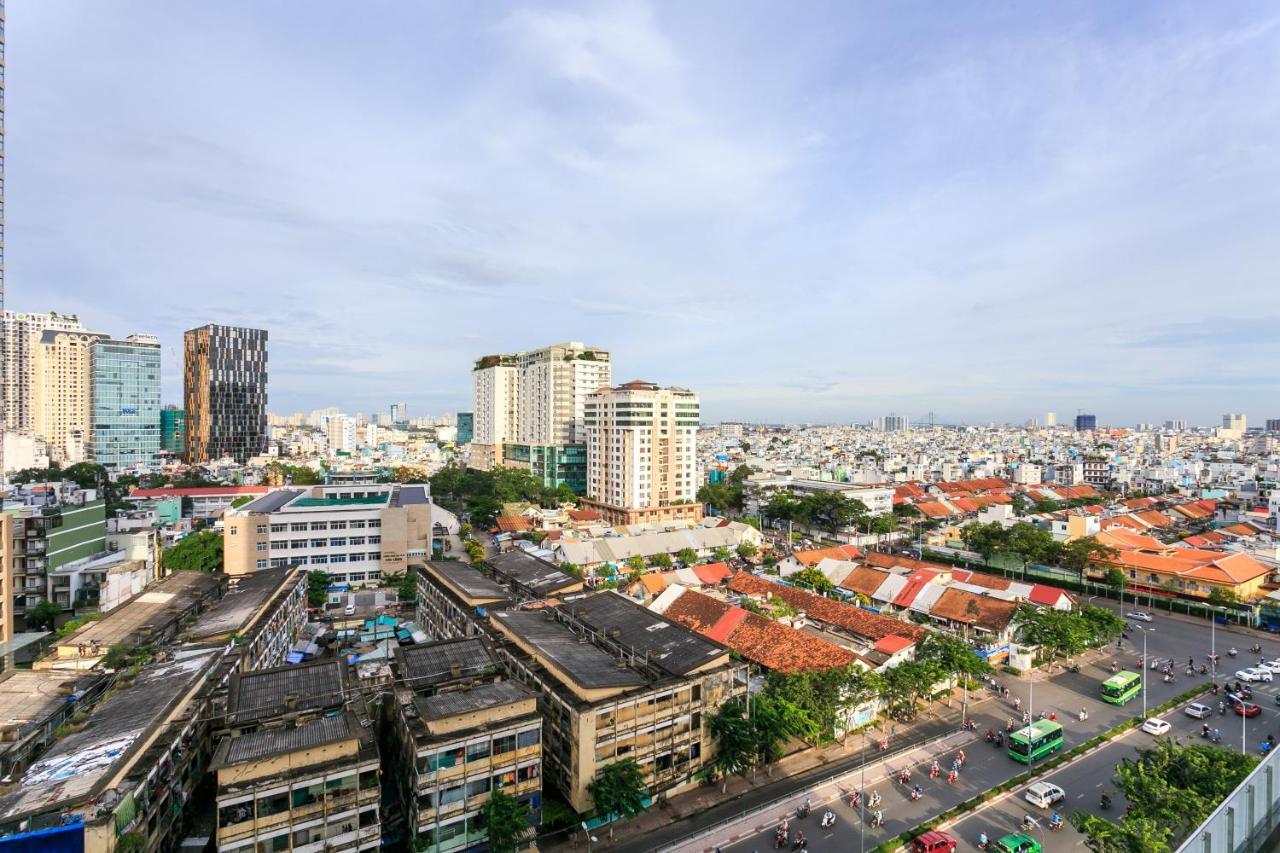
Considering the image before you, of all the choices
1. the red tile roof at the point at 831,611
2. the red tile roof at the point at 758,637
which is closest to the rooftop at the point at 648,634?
the red tile roof at the point at 758,637

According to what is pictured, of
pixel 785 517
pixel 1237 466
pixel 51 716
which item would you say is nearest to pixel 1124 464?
pixel 1237 466

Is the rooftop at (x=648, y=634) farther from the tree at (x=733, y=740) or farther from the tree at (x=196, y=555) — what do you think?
the tree at (x=196, y=555)

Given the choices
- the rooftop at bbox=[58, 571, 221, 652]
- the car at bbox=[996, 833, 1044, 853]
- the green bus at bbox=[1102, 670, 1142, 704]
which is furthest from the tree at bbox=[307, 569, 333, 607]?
the green bus at bbox=[1102, 670, 1142, 704]

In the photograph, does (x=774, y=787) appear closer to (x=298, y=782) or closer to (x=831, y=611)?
(x=298, y=782)

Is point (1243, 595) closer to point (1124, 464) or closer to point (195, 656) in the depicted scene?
point (195, 656)

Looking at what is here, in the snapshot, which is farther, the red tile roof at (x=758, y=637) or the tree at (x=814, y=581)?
the tree at (x=814, y=581)

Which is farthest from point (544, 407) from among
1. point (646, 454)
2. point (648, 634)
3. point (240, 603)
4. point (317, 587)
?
point (648, 634)

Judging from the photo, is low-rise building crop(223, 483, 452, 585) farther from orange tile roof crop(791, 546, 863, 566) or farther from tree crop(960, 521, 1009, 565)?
tree crop(960, 521, 1009, 565)
